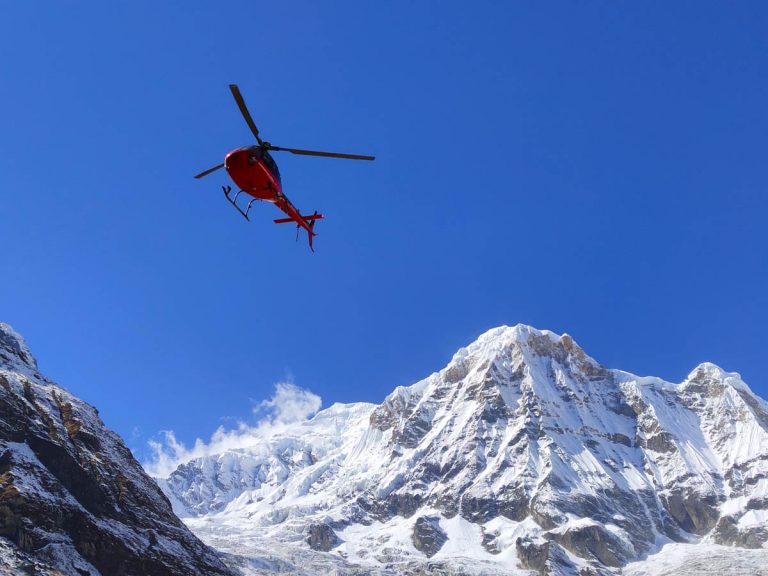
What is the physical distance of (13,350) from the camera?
147000 mm

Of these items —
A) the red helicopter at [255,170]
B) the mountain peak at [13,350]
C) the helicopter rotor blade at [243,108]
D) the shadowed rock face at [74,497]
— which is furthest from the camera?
the mountain peak at [13,350]

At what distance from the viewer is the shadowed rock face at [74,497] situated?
9650 centimetres

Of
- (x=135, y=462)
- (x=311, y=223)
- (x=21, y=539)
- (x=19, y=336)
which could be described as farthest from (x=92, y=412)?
(x=311, y=223)

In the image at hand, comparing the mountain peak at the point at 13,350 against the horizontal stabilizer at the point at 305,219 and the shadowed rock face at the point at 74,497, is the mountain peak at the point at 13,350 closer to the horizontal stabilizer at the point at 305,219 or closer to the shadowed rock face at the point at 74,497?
the shadowed rock face at the point at 74,497

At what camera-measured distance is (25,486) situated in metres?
102

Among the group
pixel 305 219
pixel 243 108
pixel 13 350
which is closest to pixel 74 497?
pixel 13 350

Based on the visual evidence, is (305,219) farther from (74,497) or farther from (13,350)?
(13,350)

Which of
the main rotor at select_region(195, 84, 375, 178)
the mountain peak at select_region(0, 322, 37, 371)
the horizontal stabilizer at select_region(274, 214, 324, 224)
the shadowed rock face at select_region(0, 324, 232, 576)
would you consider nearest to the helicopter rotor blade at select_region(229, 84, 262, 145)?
the main rotor at select_region(195, 84, 375, 178)

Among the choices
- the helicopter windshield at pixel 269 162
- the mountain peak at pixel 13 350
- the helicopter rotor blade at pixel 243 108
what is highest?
the mountain peak at pixel 13 350

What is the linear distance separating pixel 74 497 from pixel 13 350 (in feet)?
160

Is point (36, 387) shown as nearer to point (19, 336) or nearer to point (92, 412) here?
point (92, 412)

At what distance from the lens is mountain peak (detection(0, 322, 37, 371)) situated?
139875mm

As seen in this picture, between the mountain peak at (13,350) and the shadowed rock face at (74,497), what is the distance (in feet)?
1.71

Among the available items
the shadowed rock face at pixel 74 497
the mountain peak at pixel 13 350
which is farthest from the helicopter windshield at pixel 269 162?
the mountain peak at pixel 13 350
